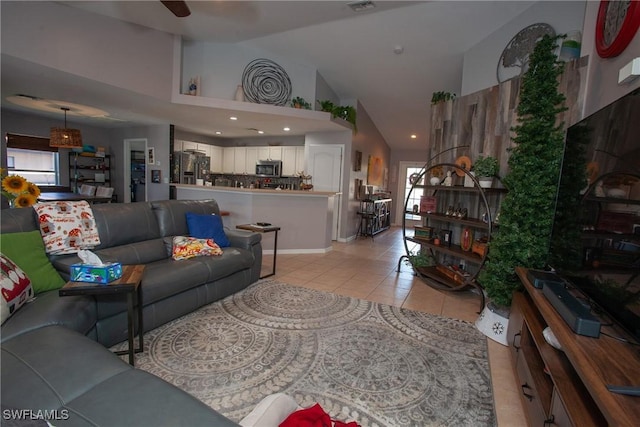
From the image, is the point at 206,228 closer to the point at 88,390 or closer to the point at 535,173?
the point at 88,390

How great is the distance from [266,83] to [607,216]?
4.81 m

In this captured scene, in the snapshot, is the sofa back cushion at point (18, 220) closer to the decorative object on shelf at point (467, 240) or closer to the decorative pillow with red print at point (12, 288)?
the decorative pillow with red print at point (12, 288)

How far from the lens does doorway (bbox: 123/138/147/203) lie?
23.4 feet

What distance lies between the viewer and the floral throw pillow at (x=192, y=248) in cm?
290

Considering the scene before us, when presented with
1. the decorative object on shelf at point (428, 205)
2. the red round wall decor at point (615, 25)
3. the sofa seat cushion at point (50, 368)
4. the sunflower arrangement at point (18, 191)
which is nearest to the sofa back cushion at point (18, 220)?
the sunflower arrangement at point (18, 191)

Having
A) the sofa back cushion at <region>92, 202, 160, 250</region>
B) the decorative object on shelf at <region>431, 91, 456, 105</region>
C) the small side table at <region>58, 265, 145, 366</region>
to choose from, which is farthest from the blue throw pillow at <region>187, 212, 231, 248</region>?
the decorative object on shelf at <region>431, 91, 456, 105</region>

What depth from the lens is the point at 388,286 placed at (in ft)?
12.4

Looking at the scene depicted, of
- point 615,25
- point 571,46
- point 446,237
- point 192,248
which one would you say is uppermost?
point 571,46

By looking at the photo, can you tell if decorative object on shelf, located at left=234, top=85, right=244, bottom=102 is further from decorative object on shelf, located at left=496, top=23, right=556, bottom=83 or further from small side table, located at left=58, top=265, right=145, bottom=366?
decorative object on shelf, located at left=496, top=23, right=556, bottom=83

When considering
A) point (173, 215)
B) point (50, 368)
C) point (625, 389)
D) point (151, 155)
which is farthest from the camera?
point (151, 155)

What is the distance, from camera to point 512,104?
331 cm

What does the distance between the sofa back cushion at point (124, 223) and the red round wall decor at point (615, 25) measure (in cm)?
395

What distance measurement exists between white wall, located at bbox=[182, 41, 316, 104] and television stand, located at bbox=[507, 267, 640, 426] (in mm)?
4901

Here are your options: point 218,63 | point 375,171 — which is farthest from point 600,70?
point 375,171
